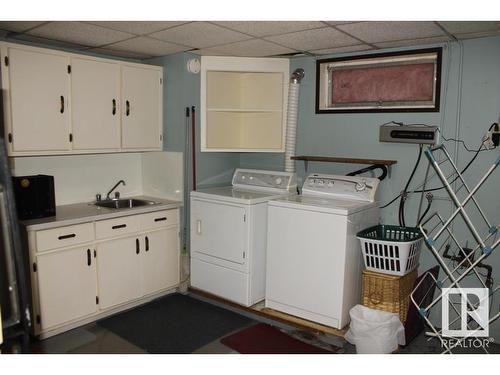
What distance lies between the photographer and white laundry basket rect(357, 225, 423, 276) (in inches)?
124

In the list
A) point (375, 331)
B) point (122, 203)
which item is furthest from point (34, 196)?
point (375, 331)

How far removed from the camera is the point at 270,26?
287 cm

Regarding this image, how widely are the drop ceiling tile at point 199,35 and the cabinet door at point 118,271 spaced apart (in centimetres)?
169

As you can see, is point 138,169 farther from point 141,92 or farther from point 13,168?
point 13,168

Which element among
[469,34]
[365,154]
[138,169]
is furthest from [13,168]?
[469,34]

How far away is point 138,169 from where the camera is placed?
4453 millimetres

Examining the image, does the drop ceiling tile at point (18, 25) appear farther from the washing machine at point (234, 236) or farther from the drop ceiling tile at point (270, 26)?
the washing machine at point (234, 236)

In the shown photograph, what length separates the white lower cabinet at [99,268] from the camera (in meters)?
3.13

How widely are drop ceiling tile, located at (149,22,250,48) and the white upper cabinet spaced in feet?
2.81

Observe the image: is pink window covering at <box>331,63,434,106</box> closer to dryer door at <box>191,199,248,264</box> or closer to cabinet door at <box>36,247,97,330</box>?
dryer door at <box>191,199,248,264</box>

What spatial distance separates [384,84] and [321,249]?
60.2 inches

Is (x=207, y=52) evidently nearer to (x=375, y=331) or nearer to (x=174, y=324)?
(x=174, y=324)

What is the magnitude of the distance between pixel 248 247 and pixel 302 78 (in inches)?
66.7

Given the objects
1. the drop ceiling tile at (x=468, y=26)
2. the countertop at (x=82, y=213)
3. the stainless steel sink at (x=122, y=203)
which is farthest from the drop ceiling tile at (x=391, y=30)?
the stainless steel sink at (x=122, y=203)
